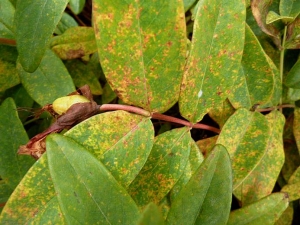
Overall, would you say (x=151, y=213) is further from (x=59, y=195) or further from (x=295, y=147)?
(x=295, y=147)

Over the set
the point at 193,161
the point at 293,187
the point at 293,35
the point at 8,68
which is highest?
the point at 293,35

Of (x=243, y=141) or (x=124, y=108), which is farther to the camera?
(x=243, y=141)

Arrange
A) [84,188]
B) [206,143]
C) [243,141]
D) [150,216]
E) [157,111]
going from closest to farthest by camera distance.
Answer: [150,216], [84,188], [157,111], [243,141], [206,143]

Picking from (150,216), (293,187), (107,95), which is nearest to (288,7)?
(293,187)

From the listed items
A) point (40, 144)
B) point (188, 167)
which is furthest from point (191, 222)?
point (40, 144)

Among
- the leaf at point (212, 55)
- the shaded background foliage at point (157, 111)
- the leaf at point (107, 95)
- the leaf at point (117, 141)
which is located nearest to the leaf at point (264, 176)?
the shaded background foliage at point (157, 111)

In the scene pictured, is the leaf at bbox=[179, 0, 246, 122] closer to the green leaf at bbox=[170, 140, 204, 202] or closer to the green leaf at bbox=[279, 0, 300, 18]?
the green leaf at bbox=[170, 140, 204, 202]

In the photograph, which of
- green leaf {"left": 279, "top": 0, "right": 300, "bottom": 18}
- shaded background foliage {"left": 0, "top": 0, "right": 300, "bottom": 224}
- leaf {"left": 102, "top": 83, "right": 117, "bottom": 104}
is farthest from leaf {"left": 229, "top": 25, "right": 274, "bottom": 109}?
leaf {"left": 102, "top": 83, "right": 117, "bottom": 104}

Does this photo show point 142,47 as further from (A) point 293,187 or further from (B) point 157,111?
(A) point 293,187

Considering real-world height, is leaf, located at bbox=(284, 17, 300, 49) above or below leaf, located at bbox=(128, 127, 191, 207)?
above
